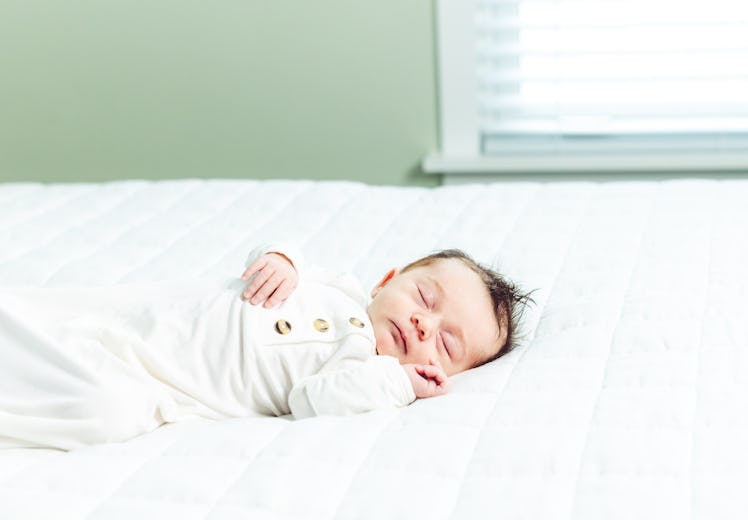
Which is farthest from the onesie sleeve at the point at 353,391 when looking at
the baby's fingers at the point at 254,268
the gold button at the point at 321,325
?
→ the baby's fingers at the point at 254,268

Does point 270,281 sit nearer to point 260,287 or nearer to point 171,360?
point 260,287

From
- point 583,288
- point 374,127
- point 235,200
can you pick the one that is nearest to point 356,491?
point 583,288

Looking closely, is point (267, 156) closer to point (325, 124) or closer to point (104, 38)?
point (325, 124)

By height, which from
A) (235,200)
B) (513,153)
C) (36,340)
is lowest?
(513,153)

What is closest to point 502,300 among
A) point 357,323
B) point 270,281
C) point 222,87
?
point 357,323

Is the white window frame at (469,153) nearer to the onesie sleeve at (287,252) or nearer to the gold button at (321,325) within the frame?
the onesie sleeve at (287,252)

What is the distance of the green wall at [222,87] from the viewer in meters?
3.07

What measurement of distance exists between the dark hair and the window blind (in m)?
1.54

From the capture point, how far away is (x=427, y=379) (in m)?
1.36

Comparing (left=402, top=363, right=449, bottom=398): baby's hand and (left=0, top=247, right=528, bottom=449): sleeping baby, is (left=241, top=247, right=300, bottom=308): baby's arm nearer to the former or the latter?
(left=0, top=247, right=528, bottom=449): sleeping baby

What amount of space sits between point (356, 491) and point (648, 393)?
379 millimetres

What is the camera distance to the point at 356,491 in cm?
106

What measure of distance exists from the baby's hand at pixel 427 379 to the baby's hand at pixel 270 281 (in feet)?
0.66

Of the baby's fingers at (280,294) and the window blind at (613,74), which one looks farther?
the window blind at (613,74)
